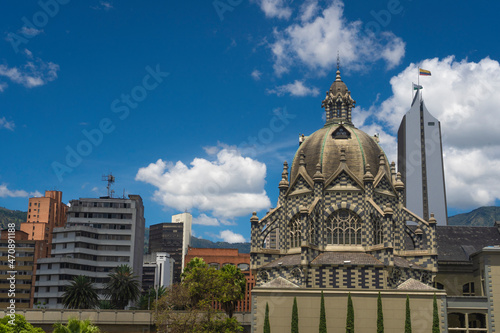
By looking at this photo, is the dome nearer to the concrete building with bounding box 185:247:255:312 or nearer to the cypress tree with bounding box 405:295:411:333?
the cypress tree with bounding box 405:295:411:333

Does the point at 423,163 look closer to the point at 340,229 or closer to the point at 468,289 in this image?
the point at 468,289

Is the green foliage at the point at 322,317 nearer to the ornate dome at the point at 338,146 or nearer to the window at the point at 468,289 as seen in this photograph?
the ornate dome at the point at 338,146

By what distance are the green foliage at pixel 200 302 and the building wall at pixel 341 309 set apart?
5.57 metres

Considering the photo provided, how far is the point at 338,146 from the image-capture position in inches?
2886

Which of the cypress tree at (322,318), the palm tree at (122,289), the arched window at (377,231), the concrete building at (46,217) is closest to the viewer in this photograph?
the cypress tree at (322,318)

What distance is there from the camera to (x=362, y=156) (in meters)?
72.2

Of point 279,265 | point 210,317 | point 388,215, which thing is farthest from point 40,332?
point 388,215

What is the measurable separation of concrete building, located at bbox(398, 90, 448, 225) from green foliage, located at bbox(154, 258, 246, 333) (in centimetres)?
9776

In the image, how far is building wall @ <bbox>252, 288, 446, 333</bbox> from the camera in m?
57.8

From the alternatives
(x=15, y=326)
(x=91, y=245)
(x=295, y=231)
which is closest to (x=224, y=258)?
(x=91, y=245)

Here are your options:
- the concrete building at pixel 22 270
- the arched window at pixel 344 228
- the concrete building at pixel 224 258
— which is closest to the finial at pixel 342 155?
the arched window at pixel 344 228

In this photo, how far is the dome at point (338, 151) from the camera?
71.9 meters

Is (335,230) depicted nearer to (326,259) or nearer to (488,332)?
(326,259)

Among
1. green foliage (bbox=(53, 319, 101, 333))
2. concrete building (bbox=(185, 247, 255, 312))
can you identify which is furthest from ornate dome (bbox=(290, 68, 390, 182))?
concrete building (bbox=(185, 247, 255, 312))
